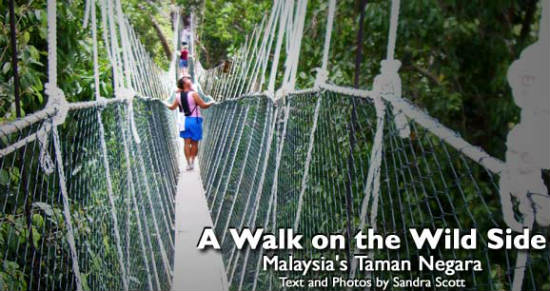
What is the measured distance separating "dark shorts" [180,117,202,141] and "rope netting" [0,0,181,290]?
120 centimetres

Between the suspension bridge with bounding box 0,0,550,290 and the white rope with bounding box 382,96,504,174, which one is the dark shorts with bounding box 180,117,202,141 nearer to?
the suspension bridge with bounding box 0,0,550,290

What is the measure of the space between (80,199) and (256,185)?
804 millimetres

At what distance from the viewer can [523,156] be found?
2.10 ft

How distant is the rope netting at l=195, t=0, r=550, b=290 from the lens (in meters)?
0.85

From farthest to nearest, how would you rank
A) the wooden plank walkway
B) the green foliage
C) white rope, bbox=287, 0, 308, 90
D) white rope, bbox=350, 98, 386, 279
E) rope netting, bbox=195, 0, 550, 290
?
the wooden plank walkway, white rope, bbox=287, 0, 308, 90, the green foliage, white rope, bbox=350, 98, 386, 279, rope netting, bbox=195, 0, 550, 290

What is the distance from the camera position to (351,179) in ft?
4.20

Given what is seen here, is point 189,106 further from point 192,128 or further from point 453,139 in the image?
point 453,139

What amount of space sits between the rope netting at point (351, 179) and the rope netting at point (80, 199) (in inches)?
16.0

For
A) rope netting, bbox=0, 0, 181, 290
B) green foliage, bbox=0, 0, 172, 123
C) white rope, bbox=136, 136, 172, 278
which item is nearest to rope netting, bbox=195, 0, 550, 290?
white rope, bbox=136, 136, 172, 278

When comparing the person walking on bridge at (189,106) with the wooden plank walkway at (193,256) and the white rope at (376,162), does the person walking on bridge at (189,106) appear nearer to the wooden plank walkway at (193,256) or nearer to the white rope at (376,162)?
the wooden plank walkway at (193,256)

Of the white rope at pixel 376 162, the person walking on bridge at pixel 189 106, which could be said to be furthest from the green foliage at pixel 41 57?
the person walking on bridge at pixel 189 106

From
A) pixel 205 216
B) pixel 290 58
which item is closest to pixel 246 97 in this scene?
pixel 205 216

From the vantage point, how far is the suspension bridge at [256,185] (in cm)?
91

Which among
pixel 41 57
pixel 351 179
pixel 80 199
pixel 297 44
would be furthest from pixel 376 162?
pixel 41 57
